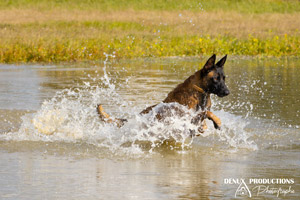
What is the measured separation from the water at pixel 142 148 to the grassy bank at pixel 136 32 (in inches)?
329

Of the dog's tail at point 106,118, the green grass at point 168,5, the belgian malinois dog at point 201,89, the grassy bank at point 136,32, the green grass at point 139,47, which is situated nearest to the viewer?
the belgian malinois dog at point 201,89

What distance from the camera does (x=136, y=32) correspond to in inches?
1229

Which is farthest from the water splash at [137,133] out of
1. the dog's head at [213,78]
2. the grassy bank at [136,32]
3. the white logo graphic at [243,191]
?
the grassy bank at [136,32]

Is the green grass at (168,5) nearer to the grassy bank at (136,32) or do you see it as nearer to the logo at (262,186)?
the grassy bank at (136,32)

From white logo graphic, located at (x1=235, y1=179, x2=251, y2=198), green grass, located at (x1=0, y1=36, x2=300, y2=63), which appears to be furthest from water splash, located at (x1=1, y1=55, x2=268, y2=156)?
green grass, located at (x1=0, y1=36, x2=300, y2=63)

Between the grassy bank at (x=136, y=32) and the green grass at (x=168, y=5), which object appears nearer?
the grassy bank at (x=136, y=32)

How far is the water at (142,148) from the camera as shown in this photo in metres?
6.87

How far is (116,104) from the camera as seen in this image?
45.3 ft

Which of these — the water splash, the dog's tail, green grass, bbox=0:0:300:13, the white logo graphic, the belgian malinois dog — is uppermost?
green grass, bbox=0:0:300:13

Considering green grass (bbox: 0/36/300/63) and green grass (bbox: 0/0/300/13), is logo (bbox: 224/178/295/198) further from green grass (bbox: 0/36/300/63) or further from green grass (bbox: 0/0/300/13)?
green grass (bbox: 0/0/300/13)

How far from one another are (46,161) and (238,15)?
34.1 meters

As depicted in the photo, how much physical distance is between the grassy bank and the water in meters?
8.36

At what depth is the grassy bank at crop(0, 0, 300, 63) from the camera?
2472cm

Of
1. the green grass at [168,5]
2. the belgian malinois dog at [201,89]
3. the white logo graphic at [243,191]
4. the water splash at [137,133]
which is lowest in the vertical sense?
the white logo graphic at [243,191]
